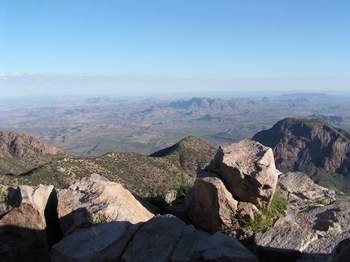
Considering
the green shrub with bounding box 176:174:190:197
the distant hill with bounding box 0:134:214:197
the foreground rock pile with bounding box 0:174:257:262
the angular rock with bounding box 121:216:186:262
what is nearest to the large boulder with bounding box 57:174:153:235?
the foreground rock pile with bounding box 0:174:257:262

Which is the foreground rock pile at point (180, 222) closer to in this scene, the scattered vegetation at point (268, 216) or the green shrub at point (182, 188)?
the scattered vegetation at point (268, 216)

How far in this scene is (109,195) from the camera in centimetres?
1733

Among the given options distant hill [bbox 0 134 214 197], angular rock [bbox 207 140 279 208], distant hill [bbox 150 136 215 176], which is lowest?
distant hill [bbox 150 136 215 176]

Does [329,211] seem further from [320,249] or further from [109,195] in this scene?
[109,195]

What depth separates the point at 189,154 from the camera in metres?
154

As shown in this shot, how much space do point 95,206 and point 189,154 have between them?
138 m

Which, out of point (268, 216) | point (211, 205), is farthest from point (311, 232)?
point (211, 205)

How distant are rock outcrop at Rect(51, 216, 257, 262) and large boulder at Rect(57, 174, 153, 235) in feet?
2.59

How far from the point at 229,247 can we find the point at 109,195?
575cm

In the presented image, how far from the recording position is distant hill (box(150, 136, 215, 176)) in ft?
465

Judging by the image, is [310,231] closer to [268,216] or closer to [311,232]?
[311,232]

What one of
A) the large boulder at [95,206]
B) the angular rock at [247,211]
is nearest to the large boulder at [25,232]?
the large boulder at [95,206]

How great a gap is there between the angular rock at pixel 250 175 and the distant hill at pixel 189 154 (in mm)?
114450

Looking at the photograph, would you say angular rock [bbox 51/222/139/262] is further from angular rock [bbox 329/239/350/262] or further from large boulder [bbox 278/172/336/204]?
large boulder [bbox 278/172/336/204]
